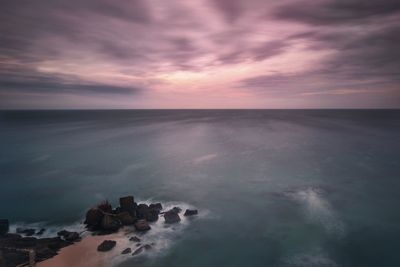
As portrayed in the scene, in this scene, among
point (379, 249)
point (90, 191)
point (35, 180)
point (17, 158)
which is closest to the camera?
point (379, 249)

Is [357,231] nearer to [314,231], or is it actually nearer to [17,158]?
[314,231]

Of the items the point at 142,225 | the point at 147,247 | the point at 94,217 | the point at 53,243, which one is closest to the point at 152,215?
the point at 142,225

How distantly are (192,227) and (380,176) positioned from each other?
31.9 meters

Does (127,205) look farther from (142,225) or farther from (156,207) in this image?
(156,207)

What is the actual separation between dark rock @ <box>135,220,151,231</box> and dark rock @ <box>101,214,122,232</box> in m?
1.49

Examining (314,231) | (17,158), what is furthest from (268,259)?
(17,158)

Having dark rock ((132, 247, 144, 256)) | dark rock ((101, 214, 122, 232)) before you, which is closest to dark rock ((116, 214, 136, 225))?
dark rock ((101, 214, 122, 232))

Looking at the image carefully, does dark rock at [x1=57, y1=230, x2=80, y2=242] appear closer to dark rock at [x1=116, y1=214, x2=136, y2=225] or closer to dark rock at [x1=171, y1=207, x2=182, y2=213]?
dark rock at [x1=116, y1=214, x2=136, y2=225]

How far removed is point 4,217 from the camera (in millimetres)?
25469

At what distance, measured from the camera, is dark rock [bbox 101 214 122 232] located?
70.1ft

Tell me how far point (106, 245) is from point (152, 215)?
5.59 meters

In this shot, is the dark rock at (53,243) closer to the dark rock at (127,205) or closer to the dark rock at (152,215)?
the dark rock at (127,205)

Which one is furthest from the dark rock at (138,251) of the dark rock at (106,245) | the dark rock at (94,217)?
the dark rock at (94,217)

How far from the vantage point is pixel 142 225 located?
71.8 feet
